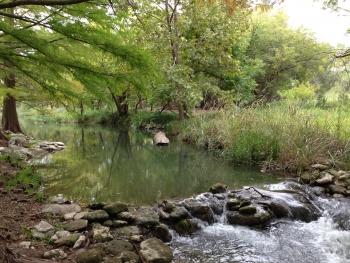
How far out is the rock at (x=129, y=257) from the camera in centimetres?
284

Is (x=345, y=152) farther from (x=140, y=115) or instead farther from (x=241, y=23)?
(x=140, y=115)

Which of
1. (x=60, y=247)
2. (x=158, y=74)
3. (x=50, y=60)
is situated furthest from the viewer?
(x=60, y=247)

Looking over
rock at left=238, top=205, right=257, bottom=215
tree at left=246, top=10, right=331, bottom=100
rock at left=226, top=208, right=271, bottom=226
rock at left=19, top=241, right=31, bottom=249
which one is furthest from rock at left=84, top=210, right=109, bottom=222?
tree at left=246, top=10, right=331, bottom=100

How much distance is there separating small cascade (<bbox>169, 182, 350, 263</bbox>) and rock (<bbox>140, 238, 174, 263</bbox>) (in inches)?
10.5

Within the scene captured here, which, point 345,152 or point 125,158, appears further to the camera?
point 125,158

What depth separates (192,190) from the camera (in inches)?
222

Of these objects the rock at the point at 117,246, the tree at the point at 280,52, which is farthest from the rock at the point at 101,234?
the tree at the point at 280,52

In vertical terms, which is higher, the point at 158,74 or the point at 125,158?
the point at 158,74

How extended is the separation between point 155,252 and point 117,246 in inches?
18.0

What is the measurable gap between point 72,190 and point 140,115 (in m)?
13.6

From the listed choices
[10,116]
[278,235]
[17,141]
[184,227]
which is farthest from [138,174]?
[10,116]

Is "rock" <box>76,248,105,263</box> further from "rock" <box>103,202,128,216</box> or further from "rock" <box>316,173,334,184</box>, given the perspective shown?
"rock" <box>316,173,334,184</box>

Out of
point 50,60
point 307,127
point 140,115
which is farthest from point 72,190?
point 140,115

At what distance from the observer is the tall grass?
21.5 feet
